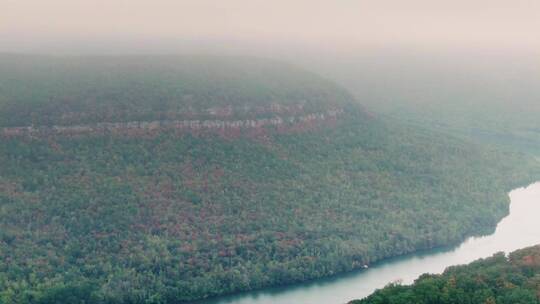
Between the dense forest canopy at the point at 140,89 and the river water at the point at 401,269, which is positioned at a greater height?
the dense forest canopy at the point at 140,89

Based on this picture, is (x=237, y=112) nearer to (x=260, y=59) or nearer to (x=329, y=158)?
(x=329, y=158)

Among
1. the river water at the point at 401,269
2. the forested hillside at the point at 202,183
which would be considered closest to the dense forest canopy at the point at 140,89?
the forested hillside at the point at 202,183

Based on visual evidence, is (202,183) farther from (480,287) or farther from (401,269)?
(480,287)

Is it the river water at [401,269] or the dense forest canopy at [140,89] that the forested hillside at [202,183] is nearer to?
the dense forest canopy at [140,89]

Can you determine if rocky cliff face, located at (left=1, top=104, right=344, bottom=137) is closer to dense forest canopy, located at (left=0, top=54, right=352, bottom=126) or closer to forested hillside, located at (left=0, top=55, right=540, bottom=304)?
forested hillside, located at (left=0, top=55, right=540, bottom=304)

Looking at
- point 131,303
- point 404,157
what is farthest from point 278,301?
point 404,157
